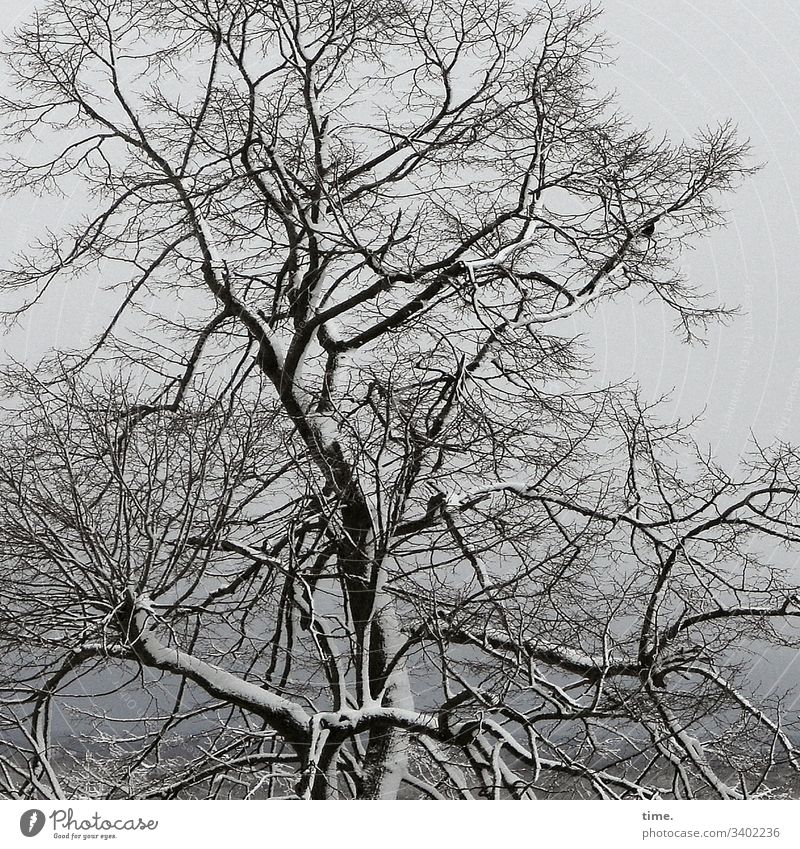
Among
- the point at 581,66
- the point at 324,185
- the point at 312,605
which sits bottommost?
the point at 312,605

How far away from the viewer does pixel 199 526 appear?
1.69m

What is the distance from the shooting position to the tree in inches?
68.0

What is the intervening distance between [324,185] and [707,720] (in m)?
1.30

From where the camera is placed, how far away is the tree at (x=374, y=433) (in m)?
1.73

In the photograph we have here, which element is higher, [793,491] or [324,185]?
[324,185]

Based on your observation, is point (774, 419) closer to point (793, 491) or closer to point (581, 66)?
point (793, 491)

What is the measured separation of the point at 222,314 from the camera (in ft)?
6.12

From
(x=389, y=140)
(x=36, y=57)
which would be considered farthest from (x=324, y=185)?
(x=36, y=57)

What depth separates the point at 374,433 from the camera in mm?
1775

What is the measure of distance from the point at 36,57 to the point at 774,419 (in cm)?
164
